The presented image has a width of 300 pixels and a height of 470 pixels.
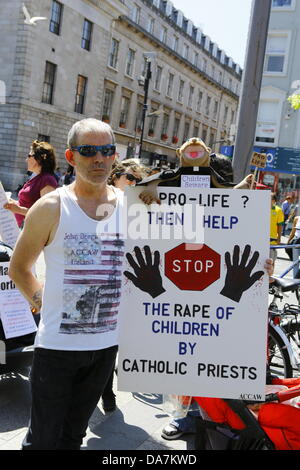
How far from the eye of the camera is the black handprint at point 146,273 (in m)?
2.54

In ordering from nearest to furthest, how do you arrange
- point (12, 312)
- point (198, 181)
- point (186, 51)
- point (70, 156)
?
point (70, 156), point (198, 181), point (12, 312), point (186, 51)

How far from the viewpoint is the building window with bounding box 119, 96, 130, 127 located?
128 ft

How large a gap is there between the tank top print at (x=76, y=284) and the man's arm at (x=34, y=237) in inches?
1.3

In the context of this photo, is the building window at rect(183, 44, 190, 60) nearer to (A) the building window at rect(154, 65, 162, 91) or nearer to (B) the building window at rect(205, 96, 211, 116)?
(A) the building window at rect(154, 65, 162, 91)

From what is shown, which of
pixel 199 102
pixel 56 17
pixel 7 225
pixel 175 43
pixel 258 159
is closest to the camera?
pixel 7 225

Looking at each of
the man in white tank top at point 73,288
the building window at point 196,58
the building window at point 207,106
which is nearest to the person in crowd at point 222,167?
the man in white tank top at point 73,288

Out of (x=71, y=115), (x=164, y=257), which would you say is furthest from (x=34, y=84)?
(x=164, y=257)

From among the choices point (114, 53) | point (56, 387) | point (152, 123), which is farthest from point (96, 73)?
point (56, 387)

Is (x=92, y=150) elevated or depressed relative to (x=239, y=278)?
elevated

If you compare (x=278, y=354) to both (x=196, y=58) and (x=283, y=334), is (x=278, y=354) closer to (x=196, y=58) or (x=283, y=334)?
(x=283, y=334)

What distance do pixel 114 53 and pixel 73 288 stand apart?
37571 millimetres

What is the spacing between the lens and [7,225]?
470 cm

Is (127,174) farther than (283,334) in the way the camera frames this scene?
Yes

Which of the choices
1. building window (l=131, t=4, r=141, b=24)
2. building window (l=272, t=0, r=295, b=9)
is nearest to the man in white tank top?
building window (l=272, t=0, r=295, b=9)
